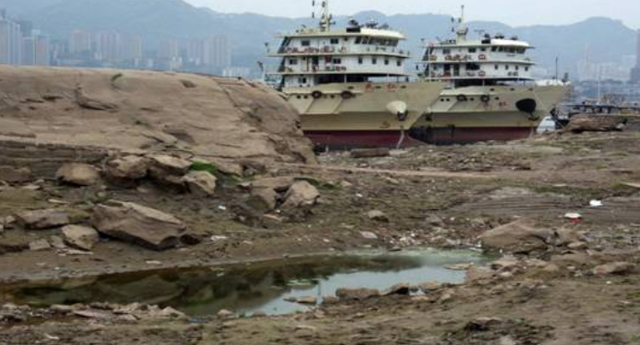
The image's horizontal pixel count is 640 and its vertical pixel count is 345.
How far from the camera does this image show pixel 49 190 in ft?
69.3

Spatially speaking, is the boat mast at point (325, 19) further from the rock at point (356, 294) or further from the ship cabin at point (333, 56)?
the rock at point (356, 294)

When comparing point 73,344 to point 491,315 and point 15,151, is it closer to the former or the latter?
point 491,315

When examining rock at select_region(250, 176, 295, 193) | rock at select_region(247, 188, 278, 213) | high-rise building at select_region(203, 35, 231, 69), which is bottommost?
rock at select_region(247, 188, 278, 213)

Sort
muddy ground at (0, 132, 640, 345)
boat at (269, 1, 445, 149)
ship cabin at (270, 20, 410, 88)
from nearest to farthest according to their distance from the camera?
muddy ground at (0, 132, 640, 345) → boat at (269, 1, 445, 149) → ship cabin at (270, 20, 410, 88)

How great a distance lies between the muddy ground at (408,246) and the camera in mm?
11562

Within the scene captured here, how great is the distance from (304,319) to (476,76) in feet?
189

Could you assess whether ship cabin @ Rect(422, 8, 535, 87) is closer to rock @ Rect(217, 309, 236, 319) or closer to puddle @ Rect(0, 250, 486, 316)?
puddle @ Rect(0, 250, 486, 316)

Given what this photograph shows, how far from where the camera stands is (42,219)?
19.3 metres

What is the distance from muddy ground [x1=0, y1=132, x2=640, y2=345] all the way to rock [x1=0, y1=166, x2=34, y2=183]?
399 mm

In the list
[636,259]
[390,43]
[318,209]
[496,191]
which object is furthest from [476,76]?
[636,259]

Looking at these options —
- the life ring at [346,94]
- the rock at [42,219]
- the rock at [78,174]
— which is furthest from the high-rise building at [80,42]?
the rock at [42,219]

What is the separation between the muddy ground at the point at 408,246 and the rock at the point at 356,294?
214 millimetres

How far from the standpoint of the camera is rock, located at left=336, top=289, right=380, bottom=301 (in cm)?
1492

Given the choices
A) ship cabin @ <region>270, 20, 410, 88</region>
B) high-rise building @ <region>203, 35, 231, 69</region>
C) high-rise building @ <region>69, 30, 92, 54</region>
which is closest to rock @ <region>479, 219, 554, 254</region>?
ship cabin @ <region>270, 20, 410, 88</region>
